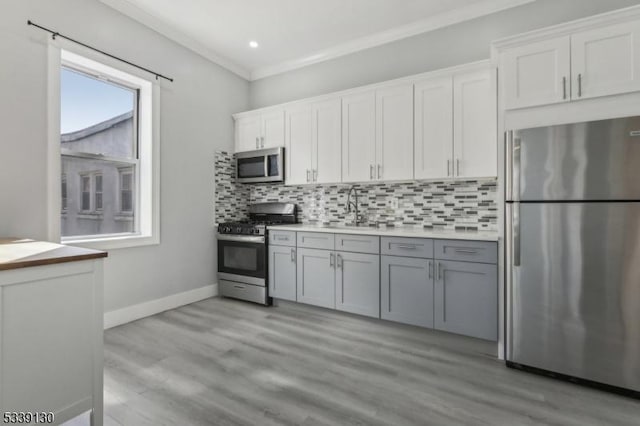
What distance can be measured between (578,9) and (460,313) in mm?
2773

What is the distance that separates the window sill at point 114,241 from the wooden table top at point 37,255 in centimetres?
100

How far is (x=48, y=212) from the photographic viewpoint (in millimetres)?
2531

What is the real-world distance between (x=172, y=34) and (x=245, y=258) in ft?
8.57

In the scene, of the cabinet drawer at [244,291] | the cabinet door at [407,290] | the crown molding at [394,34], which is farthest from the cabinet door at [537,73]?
the cabinet drawer at [244,291]

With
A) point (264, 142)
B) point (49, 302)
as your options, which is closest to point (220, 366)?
point (49, 302)

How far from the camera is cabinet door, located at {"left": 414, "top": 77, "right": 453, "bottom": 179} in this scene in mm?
2965

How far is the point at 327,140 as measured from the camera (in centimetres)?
366

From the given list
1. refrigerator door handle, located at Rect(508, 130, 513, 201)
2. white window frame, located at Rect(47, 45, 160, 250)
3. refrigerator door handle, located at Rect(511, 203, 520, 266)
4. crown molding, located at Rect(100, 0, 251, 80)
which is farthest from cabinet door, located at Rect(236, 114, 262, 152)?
refrigerator door handle, located at Rect(511, 203, 520, 266)

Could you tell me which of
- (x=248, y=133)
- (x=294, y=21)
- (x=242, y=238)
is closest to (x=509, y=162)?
(x=294, y=21)

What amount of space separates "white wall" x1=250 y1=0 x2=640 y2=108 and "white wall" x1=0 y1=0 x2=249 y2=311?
0.71 metres

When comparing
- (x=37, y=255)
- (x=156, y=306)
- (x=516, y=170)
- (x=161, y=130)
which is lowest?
(x=156, y=306)

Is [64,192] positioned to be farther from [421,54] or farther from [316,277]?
[421,54]

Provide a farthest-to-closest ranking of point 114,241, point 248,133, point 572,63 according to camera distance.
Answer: point 248,133 → point 114,241 → point 572,63

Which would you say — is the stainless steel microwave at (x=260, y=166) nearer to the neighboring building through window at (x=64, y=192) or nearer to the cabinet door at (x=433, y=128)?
the cabinet door at (x=433, y=128)
